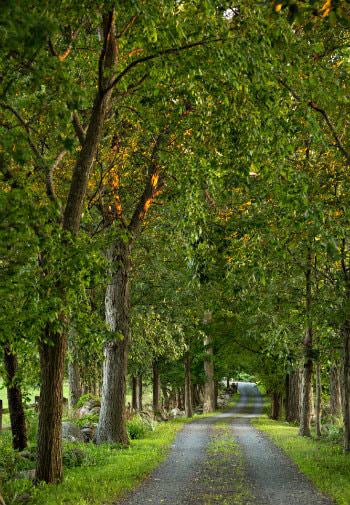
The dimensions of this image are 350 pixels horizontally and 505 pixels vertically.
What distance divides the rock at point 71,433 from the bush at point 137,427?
10.7ft

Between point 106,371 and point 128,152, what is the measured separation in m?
7.16

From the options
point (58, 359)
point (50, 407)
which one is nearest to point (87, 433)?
point (50, 407)


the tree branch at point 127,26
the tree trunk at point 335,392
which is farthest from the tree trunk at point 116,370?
the tree trunk at point 335,392

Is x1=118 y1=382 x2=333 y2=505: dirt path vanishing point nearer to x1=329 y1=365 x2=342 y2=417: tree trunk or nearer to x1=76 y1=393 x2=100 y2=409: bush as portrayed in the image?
x1=76 y1=393 x2=100 y2=409: bush

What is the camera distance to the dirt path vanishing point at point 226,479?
10.9 meters

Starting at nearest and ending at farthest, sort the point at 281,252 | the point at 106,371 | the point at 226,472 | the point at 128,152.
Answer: the point at 281,252
the point at 226,472
the point at 128,152
the point at 106,371

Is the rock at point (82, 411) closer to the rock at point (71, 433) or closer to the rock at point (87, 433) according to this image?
the rock at point (87, 433)

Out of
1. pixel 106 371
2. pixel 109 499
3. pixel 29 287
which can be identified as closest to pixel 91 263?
pixel 29 287

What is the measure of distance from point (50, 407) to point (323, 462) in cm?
792

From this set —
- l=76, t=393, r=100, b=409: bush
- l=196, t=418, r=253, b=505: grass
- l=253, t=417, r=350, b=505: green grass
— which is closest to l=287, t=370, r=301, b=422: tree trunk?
l=253, t=417, r=350, b=505: green grass

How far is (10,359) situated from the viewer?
15484 mm

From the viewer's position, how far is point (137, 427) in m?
22.8

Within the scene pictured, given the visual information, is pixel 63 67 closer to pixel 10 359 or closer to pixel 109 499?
pixel 109 499

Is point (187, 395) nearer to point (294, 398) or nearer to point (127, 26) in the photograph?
point (294, 398)
